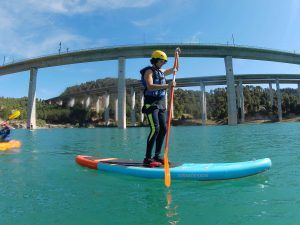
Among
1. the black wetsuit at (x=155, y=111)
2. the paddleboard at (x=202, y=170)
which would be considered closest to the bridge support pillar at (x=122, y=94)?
the black wetsuit at (x=155, y=111)

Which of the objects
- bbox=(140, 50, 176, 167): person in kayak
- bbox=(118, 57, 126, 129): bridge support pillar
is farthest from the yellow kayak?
bbox=(118, 57, 126, 129): bridge support pillar

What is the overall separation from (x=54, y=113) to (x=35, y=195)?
12023 cm

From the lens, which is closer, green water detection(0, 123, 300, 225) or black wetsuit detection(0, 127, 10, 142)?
green water detection(0, 123, 300, 225)

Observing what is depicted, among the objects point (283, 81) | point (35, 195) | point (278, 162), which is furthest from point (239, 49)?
point (35, 195)

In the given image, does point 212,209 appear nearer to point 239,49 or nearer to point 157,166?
point 157,166

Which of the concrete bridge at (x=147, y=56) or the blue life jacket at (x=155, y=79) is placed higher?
the concrete bridge at (x=147, y=56)

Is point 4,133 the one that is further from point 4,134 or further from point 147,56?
point 147,56

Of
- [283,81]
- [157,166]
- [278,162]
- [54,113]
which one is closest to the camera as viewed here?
[157,166]

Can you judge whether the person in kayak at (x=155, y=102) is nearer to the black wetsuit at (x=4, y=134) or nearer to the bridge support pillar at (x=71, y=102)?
the black wetsuit at (x=4, y=134)

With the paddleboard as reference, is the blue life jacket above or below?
above

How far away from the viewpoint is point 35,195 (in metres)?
5.84

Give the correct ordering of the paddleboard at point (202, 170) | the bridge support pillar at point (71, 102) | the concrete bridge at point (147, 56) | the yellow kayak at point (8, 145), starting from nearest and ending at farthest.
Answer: the paddleboard at point (202, 170), the yellow kayak at point (8, 145), the concrete bridge at point (147, 56), the bridge support pillar at point (71, 102)

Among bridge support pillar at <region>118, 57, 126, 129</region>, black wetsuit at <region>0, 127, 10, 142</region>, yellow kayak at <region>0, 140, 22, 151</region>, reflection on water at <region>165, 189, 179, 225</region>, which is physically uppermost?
bridge support pillar at <region>118, 57, 126, 129</region>

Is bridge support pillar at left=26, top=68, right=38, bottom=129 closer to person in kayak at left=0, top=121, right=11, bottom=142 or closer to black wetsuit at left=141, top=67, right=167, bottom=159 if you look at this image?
person in kayak at left=0, top=121, right=11, bottom=142
